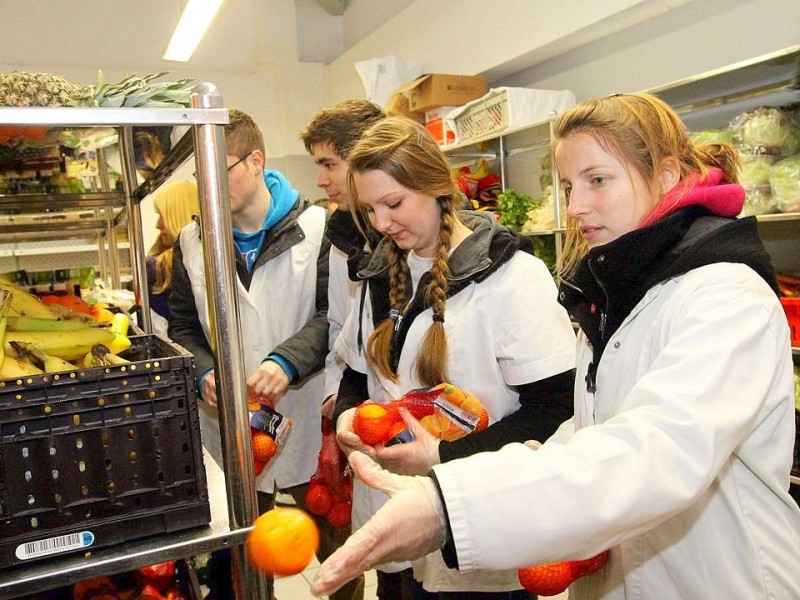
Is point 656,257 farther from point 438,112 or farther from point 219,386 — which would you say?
point 438,112

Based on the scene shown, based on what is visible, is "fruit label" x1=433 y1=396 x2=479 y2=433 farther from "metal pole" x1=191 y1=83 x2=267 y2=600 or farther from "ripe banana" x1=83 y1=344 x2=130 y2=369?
"ripe banana" x1=83 y1=344 x2=130 y2=369

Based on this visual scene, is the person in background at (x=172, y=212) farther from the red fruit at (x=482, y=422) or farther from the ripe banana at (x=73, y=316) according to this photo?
the red fruit at (x=482, y=422)

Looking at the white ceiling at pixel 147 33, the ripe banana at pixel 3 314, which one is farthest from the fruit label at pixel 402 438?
the white ceiling at pixel 147 33

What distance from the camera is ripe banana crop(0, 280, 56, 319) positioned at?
155 cm

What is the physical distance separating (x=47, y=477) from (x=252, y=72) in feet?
22.6

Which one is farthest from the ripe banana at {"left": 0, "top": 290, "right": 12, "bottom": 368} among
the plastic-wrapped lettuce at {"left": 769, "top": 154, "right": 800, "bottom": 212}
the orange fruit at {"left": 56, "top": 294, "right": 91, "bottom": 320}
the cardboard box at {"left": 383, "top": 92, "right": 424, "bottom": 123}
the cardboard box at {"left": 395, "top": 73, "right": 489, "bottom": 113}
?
the cardboard box at {"left": 383, "top": 92, "right": 424, "bottom": 123}

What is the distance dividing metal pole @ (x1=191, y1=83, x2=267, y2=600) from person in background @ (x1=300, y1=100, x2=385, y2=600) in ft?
3.29

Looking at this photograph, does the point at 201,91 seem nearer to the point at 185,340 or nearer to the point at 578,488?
the point at 578,488

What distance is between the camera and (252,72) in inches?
285

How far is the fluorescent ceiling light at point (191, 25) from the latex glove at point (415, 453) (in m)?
3.61

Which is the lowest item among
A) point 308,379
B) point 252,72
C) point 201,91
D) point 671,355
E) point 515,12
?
point 308,379

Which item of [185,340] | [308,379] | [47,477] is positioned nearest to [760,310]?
[47,477]

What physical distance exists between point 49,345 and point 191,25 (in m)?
4.03

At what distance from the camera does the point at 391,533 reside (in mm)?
781
